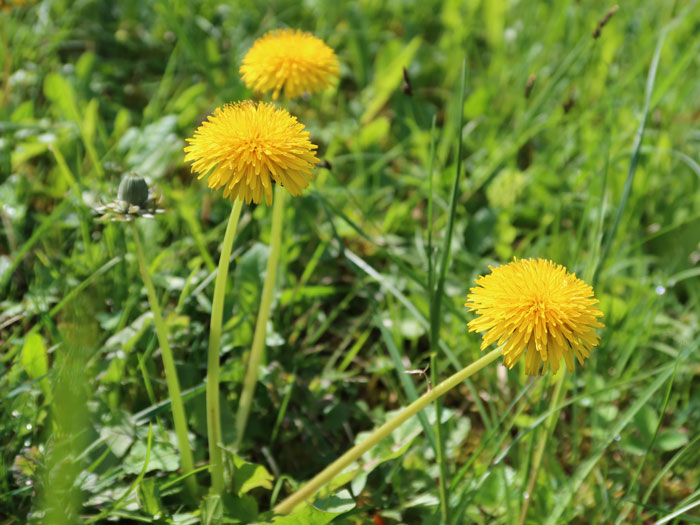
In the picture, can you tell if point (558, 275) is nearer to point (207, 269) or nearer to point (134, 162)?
point (207, 269)

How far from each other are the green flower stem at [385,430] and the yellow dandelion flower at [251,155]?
38cm

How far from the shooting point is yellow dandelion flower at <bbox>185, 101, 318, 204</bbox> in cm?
106

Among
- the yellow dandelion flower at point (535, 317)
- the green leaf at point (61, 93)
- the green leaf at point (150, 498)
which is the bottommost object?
the green leaf at point (150, 498)

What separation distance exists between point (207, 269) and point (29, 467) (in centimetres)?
69

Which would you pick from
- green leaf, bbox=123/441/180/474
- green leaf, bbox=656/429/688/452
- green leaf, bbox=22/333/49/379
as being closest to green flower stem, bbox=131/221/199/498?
green leaf, bbox=123/441/180/474

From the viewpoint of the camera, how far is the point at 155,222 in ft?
6.10

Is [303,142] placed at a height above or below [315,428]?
above

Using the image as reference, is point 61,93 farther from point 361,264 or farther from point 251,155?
point 251,155

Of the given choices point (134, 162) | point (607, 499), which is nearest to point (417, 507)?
point (607, 499)

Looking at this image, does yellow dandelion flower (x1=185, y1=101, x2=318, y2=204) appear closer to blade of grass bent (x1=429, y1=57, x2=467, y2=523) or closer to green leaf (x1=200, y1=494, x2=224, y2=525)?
blade of grass bent (x1=429, y1=57, x2=467, y2=523)

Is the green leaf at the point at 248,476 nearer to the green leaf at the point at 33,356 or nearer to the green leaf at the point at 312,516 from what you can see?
the green leaf at the point at 312,516

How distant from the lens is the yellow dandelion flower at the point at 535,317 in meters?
0.99

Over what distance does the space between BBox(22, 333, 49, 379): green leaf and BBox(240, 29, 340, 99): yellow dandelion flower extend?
0.71 metres

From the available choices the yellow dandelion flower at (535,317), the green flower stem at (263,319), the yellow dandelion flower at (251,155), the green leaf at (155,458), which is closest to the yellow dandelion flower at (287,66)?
the green flower stem at (263,319)
